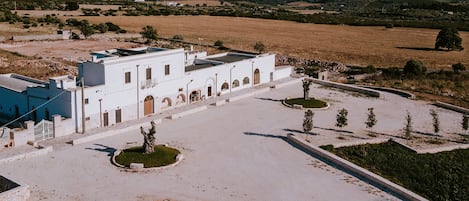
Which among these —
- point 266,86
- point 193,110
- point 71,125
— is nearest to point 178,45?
point 266,86

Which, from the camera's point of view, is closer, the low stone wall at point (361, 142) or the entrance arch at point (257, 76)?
the low stone wall at point (361, 142)

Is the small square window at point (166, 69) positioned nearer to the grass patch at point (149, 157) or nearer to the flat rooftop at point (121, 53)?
the flat rooftop at point (121, 53)

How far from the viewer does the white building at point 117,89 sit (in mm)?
32062

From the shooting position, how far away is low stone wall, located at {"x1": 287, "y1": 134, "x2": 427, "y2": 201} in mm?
24039

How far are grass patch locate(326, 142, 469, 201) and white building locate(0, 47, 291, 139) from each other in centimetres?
1324

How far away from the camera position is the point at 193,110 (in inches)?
1486

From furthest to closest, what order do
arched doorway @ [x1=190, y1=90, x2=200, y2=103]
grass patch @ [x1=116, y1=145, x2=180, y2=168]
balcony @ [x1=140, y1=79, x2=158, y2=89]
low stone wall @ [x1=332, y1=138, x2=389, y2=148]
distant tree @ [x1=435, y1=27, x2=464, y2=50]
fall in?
distant tree @ [x1=435, y1=27, x2=464, y2=50], arched doorway @ [x1=190, y1=90, x2=200, y2=103], balcony @ [x1=140, y1=79, x2=158, y2=89], low stone wall @ [x1=332, y1=138, x2=389, y2=148], grass patch @ [x1=116, y1=145, x2=180, y2=168]

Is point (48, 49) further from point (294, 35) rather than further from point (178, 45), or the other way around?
point (294, 35)

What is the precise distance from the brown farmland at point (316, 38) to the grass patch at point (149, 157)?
43.8 m

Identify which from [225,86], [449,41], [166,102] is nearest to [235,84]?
[225,86]

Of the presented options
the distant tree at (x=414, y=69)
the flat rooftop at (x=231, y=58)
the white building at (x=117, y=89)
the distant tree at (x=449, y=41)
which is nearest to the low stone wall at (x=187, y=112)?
the white building at (x=117, y=89)

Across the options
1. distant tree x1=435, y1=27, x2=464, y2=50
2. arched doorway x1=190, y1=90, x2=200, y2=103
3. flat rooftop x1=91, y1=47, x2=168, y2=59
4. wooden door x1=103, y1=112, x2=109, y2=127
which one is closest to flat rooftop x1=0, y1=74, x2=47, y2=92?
flat rooftop x1=91, y1=47, x2=168, y2=59

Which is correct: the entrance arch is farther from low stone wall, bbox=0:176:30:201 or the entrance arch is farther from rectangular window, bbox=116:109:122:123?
low stone wall, bbox=0:176:30:201

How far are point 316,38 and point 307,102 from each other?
54.7 m
